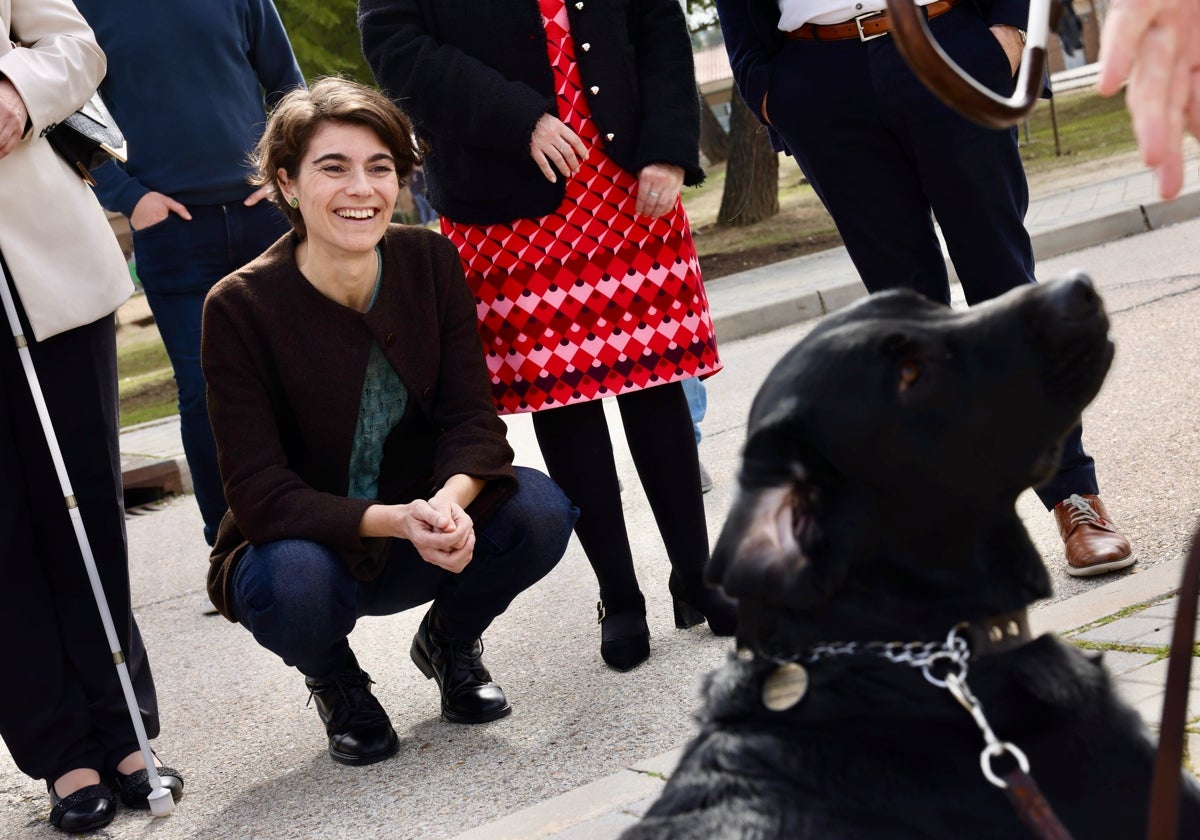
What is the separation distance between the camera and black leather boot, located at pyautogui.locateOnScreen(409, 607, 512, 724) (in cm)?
391

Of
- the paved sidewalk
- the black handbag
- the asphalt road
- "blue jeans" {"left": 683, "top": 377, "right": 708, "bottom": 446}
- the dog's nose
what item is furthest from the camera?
"blue jeans" {"left": 683, "top": 377, "right": 708, "bottom": 446}

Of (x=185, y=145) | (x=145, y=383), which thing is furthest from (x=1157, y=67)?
(x=145, y=383)

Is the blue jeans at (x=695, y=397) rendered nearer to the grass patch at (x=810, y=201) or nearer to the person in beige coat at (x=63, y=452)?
the person in beige coat at (x=63, y=452)

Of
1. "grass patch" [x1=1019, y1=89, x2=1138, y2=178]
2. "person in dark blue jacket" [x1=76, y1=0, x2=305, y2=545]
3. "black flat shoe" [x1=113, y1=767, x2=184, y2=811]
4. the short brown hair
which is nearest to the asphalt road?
"black flat shoe" [x1=113, y1=767, x2=184, y2=811]

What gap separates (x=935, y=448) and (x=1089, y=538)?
204 centimetres

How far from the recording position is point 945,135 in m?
3.89

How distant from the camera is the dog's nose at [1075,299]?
2.09 meters

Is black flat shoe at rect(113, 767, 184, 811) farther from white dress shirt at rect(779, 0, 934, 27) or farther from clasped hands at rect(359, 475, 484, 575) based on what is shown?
white dress shirt at rect(779, 0, 934, 27)

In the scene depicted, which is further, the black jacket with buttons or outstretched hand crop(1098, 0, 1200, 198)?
the black jacket with buttons

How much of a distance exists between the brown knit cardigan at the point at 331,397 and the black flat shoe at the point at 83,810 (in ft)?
1.76

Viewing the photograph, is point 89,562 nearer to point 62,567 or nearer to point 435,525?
point 62,567

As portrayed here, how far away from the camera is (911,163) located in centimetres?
411

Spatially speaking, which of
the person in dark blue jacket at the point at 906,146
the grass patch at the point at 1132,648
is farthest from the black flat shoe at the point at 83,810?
the person in dark blue jacket at the point at 906,146

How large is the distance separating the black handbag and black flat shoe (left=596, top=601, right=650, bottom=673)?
1795 mm
